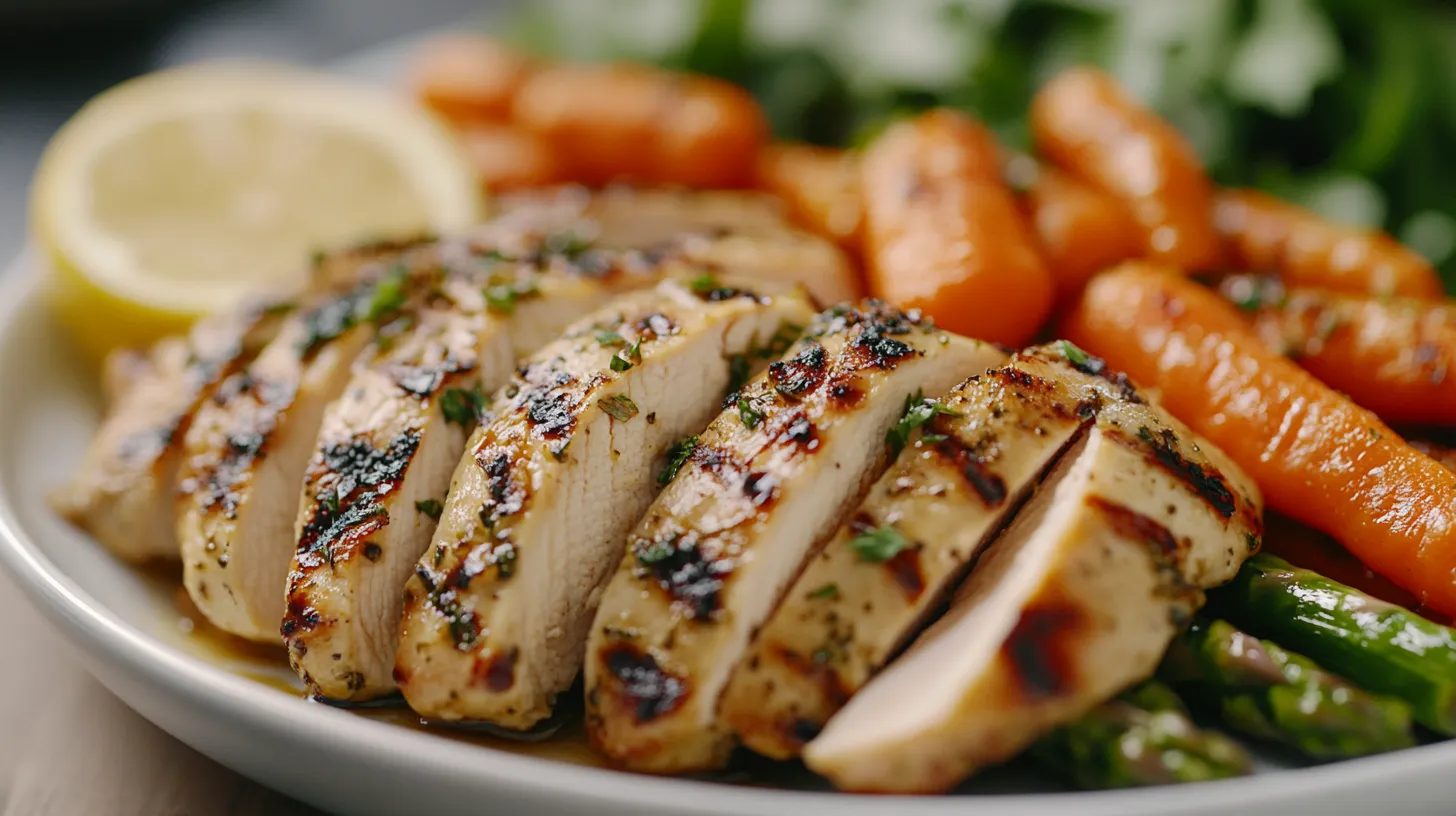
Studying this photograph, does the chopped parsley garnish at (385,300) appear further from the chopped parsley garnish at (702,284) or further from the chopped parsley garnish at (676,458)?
the chopped parsley garnish at (676,458)

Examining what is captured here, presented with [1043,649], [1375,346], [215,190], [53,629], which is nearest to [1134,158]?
[1375,346]

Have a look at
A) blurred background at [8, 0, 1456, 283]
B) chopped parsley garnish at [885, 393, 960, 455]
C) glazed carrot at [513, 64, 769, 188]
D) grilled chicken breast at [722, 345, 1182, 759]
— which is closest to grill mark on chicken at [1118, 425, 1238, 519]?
grilled chicken breast at [722, 345, 1182, 759]

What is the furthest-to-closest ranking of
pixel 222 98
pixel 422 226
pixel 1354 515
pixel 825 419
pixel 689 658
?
pixel 222 98 → pixel 422 226 → pixel 1354 515 → pixel 825 419 → pixel 689 658

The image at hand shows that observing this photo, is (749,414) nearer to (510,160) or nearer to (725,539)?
(725,539)

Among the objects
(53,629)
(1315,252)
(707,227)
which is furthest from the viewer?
(707,227)

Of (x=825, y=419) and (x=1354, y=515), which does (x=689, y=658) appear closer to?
(x=825, y=419)

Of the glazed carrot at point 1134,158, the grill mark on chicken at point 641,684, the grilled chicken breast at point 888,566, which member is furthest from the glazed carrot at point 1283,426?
the grill mark on chicken at point 641,684

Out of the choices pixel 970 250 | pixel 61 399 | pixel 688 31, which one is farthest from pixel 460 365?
pixel 688 31
